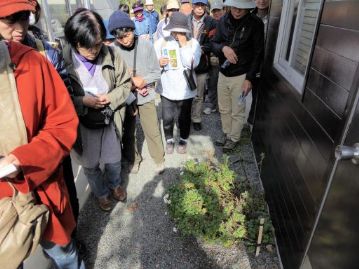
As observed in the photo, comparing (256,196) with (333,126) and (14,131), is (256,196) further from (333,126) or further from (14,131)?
(14,131)

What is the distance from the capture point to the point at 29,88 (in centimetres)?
127

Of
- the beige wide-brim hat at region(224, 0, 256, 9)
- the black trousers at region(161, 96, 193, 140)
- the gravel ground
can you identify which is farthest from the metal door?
the black trousers at region(161, 96, 193, 140)

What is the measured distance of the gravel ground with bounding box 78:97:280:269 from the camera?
2416 millimetres

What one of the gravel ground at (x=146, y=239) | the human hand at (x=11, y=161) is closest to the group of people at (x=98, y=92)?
the human hand at (x=11, y=161)

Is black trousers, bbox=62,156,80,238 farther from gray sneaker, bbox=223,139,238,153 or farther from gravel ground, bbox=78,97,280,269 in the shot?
gray sneaker, bbox=223,139,238,153

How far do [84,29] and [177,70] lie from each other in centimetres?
161

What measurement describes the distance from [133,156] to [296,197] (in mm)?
2125

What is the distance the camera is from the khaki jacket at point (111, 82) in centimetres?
225

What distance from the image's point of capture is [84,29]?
79.2 inches

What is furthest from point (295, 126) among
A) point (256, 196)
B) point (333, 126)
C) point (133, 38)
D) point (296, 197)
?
Answer: point (133, 38)

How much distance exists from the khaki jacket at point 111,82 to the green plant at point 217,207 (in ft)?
3.19

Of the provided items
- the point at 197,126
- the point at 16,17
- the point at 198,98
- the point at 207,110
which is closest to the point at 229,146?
the point at 197,126

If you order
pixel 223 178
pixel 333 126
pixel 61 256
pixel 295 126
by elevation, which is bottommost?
pixel 223 178

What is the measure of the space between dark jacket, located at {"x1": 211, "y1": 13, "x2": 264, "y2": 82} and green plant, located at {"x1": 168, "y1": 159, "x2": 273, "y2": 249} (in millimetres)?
1288
